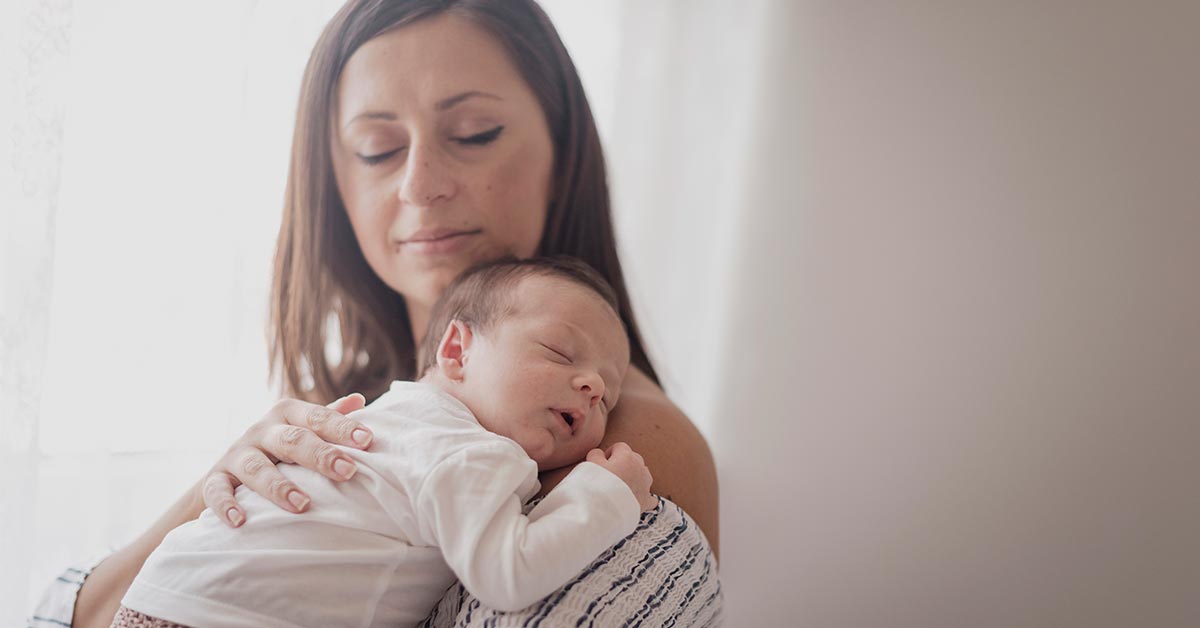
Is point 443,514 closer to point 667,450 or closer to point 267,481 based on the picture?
point 267,481

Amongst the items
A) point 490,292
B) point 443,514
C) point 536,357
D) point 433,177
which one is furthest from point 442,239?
point 443,514

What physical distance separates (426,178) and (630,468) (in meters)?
0.70

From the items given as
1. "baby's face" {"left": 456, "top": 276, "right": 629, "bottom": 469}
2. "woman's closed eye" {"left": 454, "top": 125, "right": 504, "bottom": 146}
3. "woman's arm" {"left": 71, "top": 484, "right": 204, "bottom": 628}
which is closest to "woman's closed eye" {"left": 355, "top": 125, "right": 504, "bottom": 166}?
"woman's closed eye" {"left": 454, "top": 125, "right": 504, "bottom": 146}

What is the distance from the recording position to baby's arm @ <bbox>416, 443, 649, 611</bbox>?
0.99 m

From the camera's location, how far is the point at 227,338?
2.13m

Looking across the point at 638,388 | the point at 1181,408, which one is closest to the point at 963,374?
the point at 1181,408

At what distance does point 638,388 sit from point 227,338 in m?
1.16

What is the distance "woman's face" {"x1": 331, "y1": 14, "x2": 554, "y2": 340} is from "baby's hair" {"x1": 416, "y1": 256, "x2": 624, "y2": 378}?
0.18 metres

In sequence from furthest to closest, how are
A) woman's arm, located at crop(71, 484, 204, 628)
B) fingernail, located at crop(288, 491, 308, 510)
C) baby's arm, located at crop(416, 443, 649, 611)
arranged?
1. woman's arm, located at crop(71, 484, 204, 628)
2. fingernail, located at crop(288, 491, 308, 510)
3. baby's arm, located at crop(416, 443, 649, 611)

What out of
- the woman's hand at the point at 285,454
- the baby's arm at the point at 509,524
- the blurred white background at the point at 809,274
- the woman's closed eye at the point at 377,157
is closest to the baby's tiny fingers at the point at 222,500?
the woman's hand at the point at 285,454

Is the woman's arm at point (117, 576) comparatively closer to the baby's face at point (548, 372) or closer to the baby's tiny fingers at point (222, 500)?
the baby's tiny fingers at point (222, 500)

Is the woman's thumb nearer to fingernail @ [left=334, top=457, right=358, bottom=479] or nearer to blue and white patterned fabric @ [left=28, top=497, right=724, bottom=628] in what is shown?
fingernail @ [left=334, top=457, right=358, bottom=479]

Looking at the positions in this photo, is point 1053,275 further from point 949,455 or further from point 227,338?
point 227,338

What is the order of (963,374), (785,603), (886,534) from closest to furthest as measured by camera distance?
(963,374) < (886,534) < (785,603)
